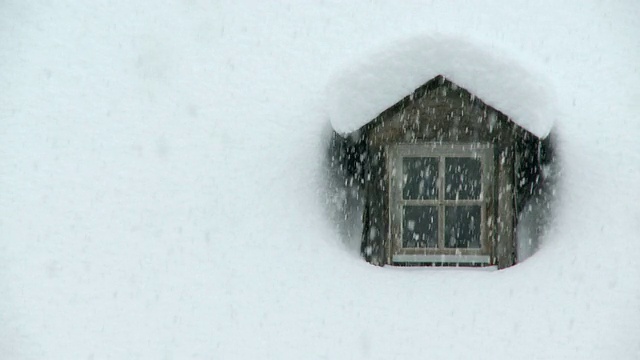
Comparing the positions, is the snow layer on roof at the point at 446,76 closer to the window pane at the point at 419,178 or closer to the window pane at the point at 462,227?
the window pane at the point at 419,178

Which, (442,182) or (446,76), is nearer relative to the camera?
(446,76)

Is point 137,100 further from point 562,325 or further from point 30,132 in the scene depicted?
point 562,325

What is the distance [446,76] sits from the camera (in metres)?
2.31

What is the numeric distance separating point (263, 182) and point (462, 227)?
85cm

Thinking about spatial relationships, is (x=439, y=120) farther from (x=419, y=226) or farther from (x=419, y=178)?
(x=419, y=226)

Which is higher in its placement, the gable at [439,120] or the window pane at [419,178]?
the gable at [439,120]

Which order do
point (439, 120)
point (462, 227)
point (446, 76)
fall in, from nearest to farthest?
point (446, 76) → point (439, 120) → point (462, 227)

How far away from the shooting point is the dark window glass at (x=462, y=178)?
2514 millimetres

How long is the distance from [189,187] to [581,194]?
1.57 metres

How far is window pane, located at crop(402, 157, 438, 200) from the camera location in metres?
2.52

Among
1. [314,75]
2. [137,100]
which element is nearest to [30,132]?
[137,100]

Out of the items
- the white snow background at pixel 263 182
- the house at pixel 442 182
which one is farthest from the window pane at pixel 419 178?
the white snow background at pixel 263 182

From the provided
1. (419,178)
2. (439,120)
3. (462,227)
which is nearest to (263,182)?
(419,178)

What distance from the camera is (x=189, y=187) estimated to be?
2455 millimetres
